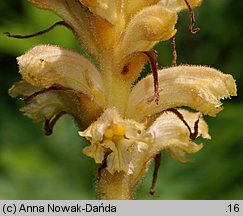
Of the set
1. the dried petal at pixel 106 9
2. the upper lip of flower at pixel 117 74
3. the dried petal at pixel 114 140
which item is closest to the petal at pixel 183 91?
the upper lip of flower at pixel 117 74

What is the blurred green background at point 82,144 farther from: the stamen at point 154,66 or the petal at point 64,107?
the stamen at point 154,66

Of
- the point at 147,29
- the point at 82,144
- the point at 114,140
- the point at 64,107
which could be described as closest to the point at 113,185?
the point at 114,140

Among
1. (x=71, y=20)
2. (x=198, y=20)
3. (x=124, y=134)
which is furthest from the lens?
(x=198, y=20)

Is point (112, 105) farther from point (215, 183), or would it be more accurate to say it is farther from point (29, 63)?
point (215, 183)

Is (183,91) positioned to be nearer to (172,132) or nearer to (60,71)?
(172,132)

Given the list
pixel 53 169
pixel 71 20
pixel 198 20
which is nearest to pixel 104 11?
pixel 71 20

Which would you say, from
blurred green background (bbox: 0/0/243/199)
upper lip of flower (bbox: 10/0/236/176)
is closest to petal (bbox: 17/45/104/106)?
upper lip of flower (bbox: 10/0/236/176)

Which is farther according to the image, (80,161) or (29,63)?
(80,161)

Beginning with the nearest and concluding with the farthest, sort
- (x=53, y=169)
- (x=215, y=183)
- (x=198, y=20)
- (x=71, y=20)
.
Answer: (x=71, y=20), (x=215, y=183), (x=53, y=169), (x=198, y=20)
